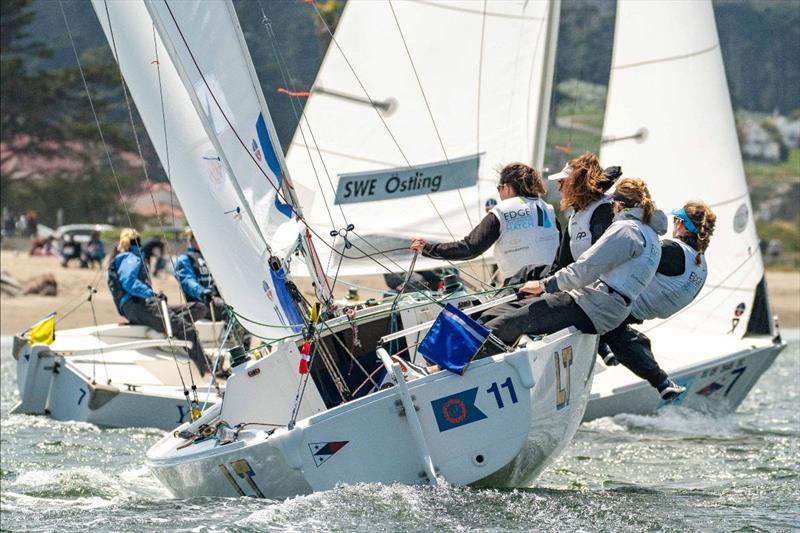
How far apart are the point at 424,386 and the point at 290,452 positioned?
705 millimetres

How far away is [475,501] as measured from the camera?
6.98 metres

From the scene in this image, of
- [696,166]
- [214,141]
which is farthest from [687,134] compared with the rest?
[214,141]

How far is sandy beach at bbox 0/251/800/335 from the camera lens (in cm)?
2230

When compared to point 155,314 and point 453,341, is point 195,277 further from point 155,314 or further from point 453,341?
point 453,341

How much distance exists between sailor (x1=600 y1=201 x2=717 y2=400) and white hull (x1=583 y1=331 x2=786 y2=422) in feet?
11.7

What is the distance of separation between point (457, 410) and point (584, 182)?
1385mm

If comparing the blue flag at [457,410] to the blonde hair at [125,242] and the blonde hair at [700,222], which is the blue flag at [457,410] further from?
the blonde hair at [125,242]

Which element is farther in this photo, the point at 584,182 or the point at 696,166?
the point at 696,166

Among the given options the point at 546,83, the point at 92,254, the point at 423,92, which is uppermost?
the point at 423,92

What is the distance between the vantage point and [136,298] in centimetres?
1285

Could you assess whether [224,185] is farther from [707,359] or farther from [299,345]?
[707,359]

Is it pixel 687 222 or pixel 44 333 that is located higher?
pixel 687 222

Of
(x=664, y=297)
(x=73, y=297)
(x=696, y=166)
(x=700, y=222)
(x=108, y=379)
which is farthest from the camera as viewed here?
(x=73, y=297)

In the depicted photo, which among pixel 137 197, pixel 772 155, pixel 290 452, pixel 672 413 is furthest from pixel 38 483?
pixel 772 155
